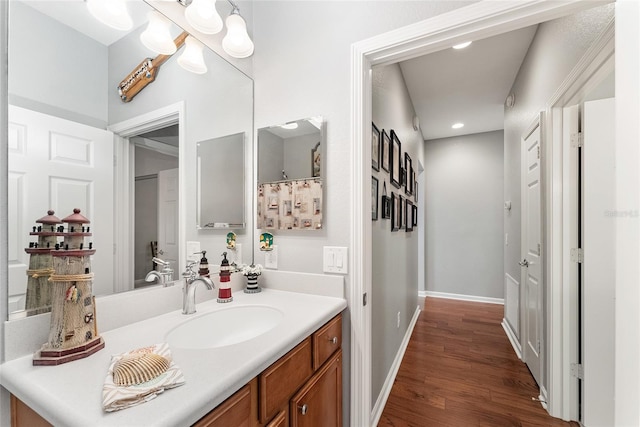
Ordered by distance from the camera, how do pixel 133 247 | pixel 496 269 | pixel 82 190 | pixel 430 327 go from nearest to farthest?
1. pixel 82 190
2. pixel 133 247
3. pixel 430 327
4. pixel 496 269

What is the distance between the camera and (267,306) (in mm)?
1200

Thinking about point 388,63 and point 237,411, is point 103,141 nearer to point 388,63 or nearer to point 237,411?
point 237,411

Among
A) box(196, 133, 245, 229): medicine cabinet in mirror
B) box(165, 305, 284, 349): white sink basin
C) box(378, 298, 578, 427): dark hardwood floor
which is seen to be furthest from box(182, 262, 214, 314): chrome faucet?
box(378, 298, 578, 427): dark hardwood floor

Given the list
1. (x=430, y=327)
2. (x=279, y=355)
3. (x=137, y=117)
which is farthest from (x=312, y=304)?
(x=430, y=327)

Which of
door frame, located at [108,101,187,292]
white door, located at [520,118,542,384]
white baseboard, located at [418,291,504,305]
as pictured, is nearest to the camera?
door frame, located at [108,101,187,292]

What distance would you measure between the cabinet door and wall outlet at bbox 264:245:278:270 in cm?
53

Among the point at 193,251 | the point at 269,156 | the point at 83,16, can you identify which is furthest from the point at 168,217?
the point at 83,16

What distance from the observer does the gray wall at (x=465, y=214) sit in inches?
166

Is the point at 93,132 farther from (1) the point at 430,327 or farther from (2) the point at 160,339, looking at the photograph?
(1) the point at 430,327

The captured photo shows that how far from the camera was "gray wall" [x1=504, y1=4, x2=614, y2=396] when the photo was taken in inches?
54.1

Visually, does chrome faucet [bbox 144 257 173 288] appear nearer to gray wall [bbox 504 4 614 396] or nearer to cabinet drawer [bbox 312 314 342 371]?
cabinet drawer [bbox 312 314 342 371]

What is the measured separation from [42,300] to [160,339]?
0.33 metres

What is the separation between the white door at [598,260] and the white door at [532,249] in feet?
1.11

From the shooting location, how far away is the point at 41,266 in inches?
30.9
